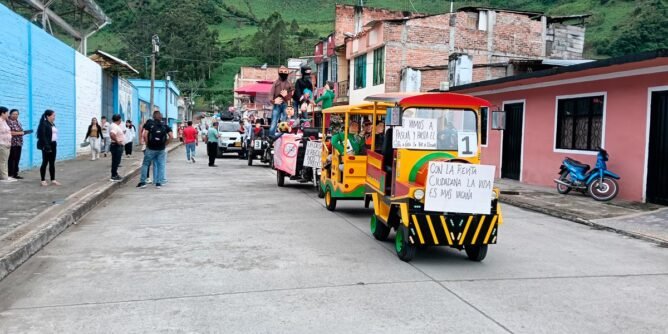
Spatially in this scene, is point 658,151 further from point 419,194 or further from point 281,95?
point 281,95

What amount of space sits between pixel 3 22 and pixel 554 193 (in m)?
15.3

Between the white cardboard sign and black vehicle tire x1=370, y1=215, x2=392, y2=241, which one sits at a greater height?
the white cardboard sign

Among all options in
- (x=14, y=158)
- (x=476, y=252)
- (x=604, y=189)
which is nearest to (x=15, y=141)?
(x=14, y=158)

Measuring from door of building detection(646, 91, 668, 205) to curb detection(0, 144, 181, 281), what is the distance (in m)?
12.1

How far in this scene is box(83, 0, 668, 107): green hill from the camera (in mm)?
66125

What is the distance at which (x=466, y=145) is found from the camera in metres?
8.14

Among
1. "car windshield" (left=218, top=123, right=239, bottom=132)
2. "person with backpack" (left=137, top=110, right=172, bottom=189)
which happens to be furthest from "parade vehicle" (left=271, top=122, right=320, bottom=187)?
"car windshield" (left=218, top=123, right=239, bottom=132)

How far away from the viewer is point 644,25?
1843 inches

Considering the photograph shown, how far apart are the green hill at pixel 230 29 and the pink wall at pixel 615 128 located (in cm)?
3774

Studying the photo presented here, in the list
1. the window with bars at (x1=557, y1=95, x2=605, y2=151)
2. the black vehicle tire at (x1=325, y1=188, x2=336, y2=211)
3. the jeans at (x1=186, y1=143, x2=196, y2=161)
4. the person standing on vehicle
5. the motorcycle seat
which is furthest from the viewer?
the jeans at (x1=186, y1=143, x2=196, y2=161)

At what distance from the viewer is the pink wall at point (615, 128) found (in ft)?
46.1

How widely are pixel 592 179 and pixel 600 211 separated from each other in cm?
218

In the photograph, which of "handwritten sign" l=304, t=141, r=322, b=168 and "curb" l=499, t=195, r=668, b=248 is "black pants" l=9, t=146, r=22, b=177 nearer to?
"handwritten sign" l=304, t=141, r=322, b=168

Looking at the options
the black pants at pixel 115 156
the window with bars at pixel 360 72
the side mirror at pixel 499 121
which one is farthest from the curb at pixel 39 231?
the window with bars at pixel 360 72
